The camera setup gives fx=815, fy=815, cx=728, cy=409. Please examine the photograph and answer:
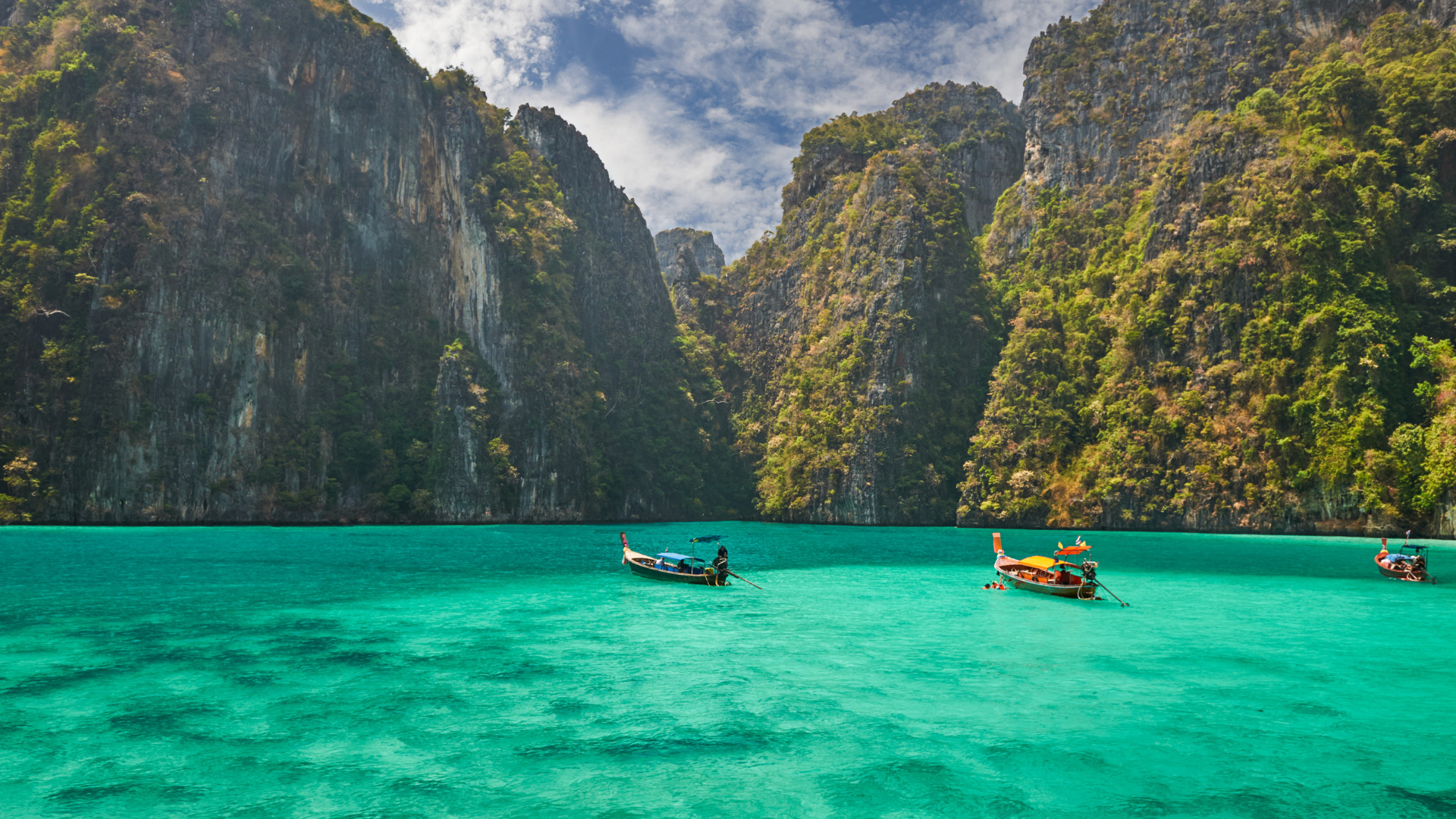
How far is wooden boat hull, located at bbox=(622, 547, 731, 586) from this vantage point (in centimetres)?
3512

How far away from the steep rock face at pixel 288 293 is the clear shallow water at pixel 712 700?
1881 inches

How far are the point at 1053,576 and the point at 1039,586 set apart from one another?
0.78m

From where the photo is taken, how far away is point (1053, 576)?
31.6 metres

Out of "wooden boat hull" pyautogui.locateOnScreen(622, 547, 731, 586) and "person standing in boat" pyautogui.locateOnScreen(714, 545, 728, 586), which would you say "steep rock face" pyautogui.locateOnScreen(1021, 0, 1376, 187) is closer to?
"person standing in boat" pyautogui.locateOnScreen(714, 545, 728, 586)

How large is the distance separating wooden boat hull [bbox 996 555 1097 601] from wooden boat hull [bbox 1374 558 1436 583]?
15138mm

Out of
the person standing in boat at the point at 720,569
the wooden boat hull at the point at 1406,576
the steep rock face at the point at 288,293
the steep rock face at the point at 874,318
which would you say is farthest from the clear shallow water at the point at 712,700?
the steep rock face at the point at 874,318

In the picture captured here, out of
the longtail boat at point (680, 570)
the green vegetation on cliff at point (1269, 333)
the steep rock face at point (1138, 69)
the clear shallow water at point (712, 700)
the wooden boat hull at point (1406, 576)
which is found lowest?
the clear shallow water at point (712, 700)

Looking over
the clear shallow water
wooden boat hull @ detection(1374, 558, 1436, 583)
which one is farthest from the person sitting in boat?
wooden boat hull @ detection(1374, 558, 1436, 583)

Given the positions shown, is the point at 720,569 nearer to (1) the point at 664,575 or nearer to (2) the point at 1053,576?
(1) the point at 664,575

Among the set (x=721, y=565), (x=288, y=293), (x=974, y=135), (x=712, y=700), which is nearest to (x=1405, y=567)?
(x=721, y=565)

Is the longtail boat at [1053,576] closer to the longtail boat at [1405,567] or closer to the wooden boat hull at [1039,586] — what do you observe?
the wooden boat hull at [1039,586]

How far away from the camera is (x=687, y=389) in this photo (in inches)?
4843

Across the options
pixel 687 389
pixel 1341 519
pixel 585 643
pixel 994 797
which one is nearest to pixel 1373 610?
pixel 994 797

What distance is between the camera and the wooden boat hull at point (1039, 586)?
30.0 m
